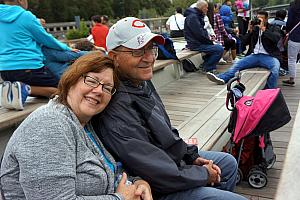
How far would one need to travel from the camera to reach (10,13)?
2.91 meters

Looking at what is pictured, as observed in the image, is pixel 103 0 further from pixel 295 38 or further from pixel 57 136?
pixel 57 136

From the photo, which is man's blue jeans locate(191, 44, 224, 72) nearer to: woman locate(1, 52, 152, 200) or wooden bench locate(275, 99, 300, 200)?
wooden bench locate(275, 99, 300, 200)

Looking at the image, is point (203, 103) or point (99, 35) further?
point (99, 35)

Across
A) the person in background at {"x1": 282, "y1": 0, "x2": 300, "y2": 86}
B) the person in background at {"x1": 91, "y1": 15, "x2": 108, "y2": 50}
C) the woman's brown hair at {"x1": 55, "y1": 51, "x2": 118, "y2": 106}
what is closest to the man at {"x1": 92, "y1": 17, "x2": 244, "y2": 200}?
the woman's brown hair at {"x1": 55, "y1": 51, "x2": 118, "y2": 106}

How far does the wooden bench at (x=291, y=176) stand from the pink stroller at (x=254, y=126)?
61cm

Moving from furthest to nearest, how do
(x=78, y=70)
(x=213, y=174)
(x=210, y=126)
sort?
(x=210, y=126) → (x=213, y=174) → (x=78, y=70)

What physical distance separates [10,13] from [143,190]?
2186 millimetres

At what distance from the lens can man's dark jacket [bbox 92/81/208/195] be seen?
4.96 ft

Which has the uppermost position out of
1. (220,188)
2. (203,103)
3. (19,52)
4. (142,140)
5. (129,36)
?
(129,36)

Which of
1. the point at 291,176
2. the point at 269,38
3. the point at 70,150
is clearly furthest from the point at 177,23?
the point at 70,150

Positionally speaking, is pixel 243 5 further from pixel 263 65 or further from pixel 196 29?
pixel 263 65

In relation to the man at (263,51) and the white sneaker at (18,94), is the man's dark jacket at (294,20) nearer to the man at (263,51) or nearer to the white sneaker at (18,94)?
the man at (263,51)

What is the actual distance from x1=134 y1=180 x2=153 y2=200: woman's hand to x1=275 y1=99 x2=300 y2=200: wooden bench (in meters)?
0.55

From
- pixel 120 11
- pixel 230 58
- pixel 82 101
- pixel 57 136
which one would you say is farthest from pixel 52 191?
pixel 120 11
